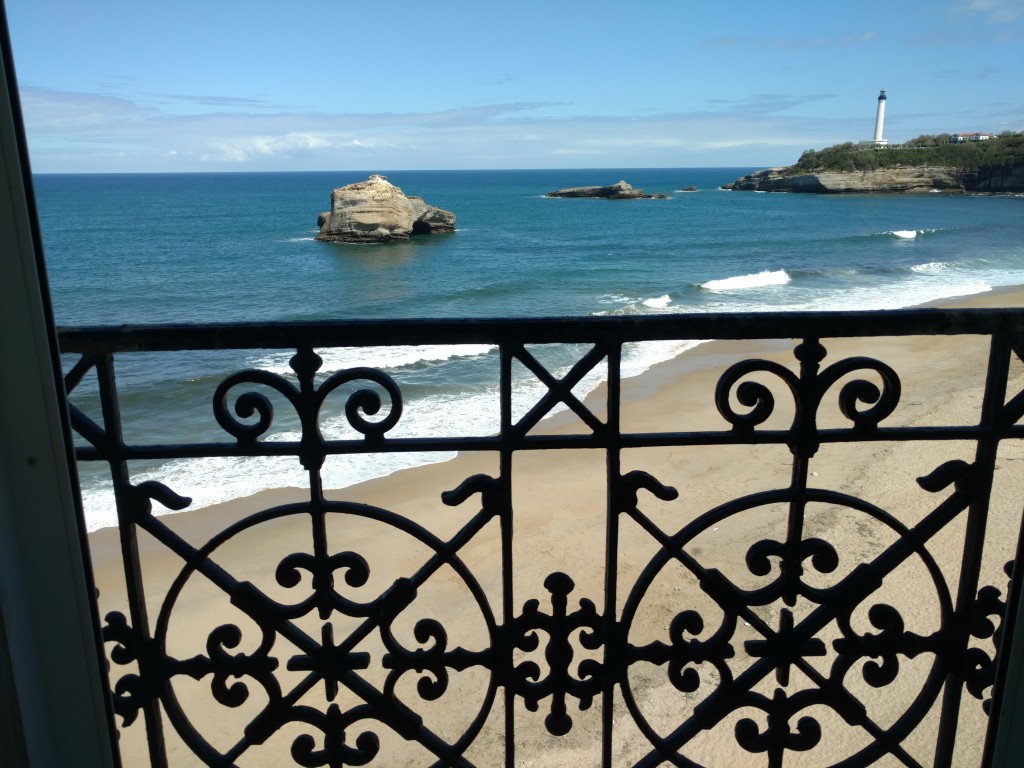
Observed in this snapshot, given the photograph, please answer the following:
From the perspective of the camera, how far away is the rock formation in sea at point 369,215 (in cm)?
4116

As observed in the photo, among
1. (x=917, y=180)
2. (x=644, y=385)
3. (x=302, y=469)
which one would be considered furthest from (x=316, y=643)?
(x=917, y=180)

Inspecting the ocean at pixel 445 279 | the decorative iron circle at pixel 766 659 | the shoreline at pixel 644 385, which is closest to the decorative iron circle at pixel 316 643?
the decorative iron circle at pixel 766 659

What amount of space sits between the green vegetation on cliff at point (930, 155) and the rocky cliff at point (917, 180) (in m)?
1.14

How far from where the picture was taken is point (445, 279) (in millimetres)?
32406

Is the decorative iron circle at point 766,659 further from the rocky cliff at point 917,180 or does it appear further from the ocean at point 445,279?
the rocky cliff at point 917,180

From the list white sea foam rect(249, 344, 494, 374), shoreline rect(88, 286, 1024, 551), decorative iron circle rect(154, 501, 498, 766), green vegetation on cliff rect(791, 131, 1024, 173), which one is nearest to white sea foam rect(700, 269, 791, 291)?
shoreline rect(88, 286, 1024, 551)

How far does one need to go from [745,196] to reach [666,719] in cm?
9608

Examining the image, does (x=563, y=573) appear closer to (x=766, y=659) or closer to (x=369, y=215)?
(x=766, y=659)

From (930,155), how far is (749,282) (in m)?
71.9

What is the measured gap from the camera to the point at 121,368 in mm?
17156

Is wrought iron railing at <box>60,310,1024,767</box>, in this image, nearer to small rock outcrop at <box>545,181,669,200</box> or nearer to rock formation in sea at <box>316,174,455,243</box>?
rock formation in sea at <box>316,174,455,243</box>

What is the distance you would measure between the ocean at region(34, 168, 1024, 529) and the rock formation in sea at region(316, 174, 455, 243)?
1039mm

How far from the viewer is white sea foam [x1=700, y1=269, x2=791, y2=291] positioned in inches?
1072

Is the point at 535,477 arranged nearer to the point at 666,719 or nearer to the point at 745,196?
the point at 666,719
